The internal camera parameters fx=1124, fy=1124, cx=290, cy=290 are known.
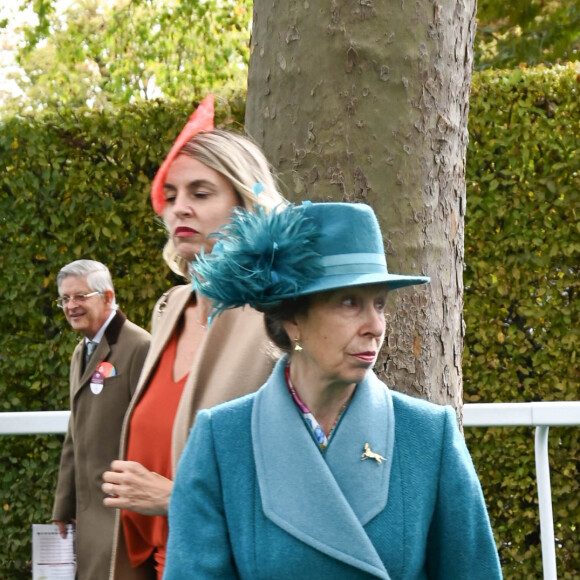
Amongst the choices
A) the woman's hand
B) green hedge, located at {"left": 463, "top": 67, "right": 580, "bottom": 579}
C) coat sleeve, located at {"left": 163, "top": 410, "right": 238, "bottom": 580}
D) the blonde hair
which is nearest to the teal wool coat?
coat sleeve, located at {"left": 163, "top": 410, "right": 238, "bottom": 580}

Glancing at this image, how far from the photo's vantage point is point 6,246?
7.18m

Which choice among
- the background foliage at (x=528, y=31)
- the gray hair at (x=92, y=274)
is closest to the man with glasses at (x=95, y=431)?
the gray hair at (x=92, y=274)

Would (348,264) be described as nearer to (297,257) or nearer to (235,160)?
(297,257)

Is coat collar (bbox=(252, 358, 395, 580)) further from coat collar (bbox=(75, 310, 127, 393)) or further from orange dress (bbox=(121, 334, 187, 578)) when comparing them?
coat collar (bbox=(75, 310, 127, 393))

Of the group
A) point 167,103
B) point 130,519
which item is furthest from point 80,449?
point 167,103

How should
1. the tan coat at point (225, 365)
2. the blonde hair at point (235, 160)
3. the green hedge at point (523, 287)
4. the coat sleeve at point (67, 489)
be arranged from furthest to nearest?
1. the green hedge at point (523, 287)
2. the coat sleeve at point (67, 489)
3. the blonde hair at point (235, 160)
4. the tan coat at point (225, 365)

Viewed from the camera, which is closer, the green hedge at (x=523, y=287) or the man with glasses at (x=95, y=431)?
the man with glasses at (x=95, y=431)

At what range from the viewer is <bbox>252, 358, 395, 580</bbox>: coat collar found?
6.74 ft

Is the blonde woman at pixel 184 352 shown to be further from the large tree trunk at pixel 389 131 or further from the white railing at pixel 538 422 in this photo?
the white railing at pixel 538 422

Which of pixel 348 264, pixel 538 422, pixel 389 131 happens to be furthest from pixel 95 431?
pixel 348 264

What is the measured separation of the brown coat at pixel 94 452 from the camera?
4941 mm

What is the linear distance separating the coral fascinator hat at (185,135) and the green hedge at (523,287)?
156 inches

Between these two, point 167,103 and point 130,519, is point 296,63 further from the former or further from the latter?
point 167,103

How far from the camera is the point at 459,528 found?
210 centimetres
